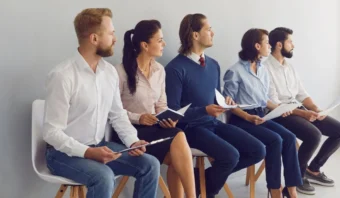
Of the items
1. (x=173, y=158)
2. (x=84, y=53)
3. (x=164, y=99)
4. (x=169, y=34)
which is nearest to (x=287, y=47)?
(x=169, y=34)

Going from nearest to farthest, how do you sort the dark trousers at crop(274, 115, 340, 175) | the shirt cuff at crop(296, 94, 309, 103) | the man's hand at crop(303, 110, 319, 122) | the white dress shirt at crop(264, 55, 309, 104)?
1. the dark trousers at crop(274, 115, 340, 175)
2. the man's hand at crop(303, 110, 319, 122)
3. the white dress shirt at crop(264, 55, 309, 104)
4. the shirt cuff at crop(296, 94, 309, 103)

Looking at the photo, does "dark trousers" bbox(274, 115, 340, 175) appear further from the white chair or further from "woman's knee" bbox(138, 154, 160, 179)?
the white chair

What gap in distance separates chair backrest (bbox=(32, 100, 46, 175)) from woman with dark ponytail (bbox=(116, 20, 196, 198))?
51cm

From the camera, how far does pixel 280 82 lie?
339cm

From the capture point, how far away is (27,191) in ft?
7.44

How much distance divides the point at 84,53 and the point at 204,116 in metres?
0.91

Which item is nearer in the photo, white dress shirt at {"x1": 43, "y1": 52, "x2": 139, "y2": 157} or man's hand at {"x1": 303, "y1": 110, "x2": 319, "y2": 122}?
white dress shirt at {"x1": 43, "y1": 52, "x2": 139, "y2": 157}

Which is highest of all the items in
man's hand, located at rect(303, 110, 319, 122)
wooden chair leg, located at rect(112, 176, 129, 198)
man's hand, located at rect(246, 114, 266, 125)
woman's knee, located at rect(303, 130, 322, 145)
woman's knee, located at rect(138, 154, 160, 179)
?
woman's knee, located at rect(138, 154, 160, 179)

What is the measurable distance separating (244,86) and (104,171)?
1421mm

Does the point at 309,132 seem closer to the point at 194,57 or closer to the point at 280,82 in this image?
the point at 280,82

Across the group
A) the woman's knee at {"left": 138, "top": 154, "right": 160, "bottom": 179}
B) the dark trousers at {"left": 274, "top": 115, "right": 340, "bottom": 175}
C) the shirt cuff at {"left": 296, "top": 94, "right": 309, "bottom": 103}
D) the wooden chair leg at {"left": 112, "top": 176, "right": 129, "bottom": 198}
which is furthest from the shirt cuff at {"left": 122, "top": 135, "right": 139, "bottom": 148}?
the shirt cuff at {"left": 296, "top": 94, "right": 309, "bottom": 103}

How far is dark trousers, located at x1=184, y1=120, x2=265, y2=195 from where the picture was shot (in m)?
2.49

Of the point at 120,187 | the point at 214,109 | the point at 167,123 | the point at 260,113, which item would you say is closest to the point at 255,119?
the point at 260,113

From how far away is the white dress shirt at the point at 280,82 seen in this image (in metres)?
3.34
